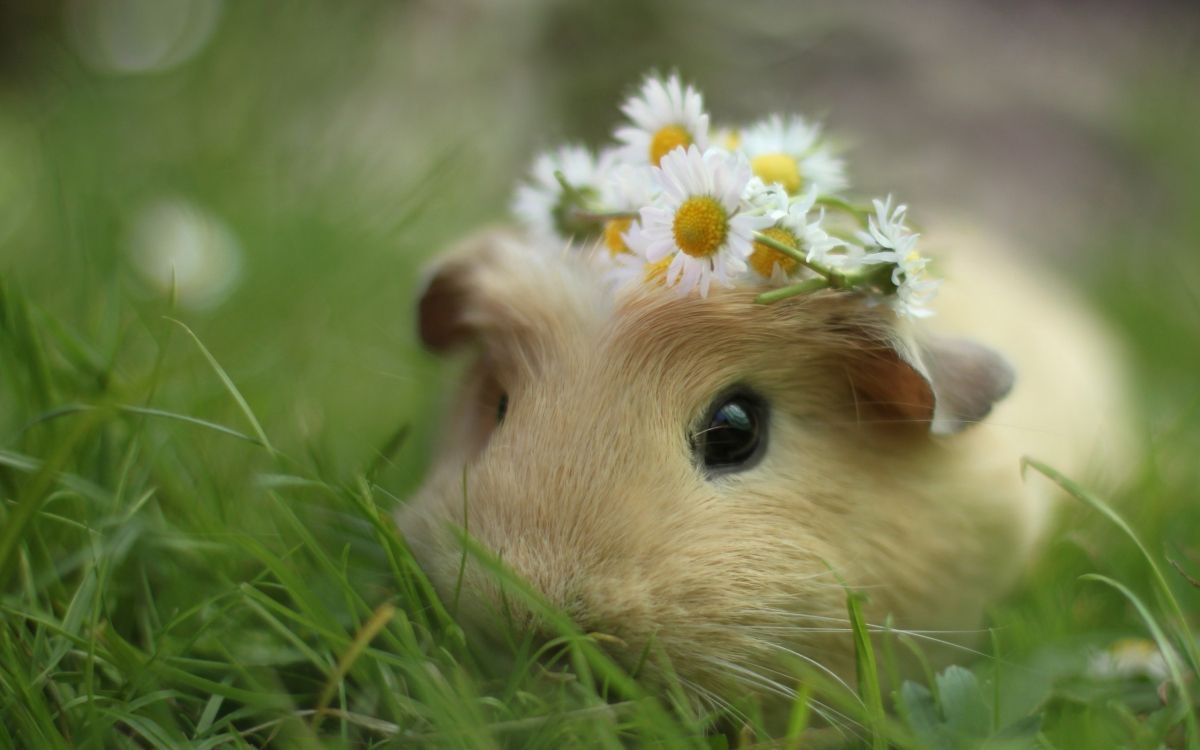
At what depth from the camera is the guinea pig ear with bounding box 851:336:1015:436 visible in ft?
5.66

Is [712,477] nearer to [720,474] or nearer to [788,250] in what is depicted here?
[720,474]

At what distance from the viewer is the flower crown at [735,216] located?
1.59m

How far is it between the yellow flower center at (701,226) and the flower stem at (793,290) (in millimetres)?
116

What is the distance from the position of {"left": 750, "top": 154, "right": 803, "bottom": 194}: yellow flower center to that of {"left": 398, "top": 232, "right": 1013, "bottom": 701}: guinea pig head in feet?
0.89

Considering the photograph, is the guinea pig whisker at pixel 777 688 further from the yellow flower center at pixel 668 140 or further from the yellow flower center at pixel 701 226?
the yellow flower center at pixel 668 140

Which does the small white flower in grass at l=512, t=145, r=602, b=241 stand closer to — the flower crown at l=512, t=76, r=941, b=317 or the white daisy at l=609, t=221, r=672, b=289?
the flower crown at l=512, t=76, r=941, b=317

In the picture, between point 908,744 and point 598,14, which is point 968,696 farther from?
point 598,14

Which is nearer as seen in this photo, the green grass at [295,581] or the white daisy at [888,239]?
the green grass at [295,581]

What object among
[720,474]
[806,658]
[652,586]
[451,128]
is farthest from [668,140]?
[451,128]

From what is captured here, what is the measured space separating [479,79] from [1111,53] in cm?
387

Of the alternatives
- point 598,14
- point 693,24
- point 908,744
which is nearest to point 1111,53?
point 693,24

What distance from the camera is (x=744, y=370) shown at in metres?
1.75

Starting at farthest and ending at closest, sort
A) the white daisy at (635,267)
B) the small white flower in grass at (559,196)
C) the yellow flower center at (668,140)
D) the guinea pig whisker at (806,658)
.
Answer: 1. the small white flower in grass at (559,196)
2. the yellow flower center at (668,140)
3. the white daisy at (635,267)
4. the guinea pig whisker at (806,658)

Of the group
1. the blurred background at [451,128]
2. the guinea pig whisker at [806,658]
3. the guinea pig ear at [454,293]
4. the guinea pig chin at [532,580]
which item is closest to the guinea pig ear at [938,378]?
the guinea pig whisker at [806,658]
